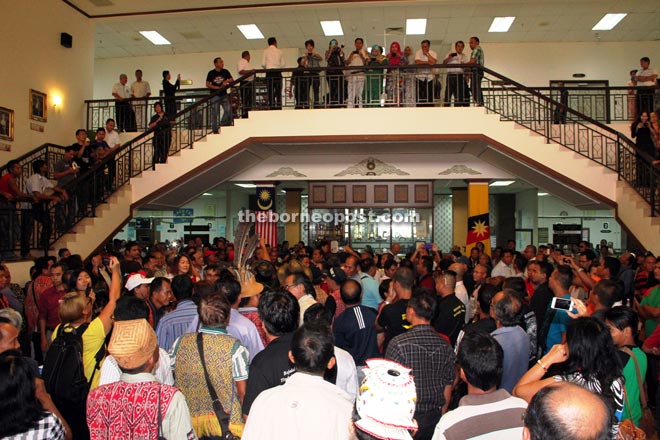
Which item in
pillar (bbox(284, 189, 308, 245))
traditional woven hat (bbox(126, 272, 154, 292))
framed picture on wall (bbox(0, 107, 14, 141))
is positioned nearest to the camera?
traditional woven hat (bbox(126, 272, 154, 292))

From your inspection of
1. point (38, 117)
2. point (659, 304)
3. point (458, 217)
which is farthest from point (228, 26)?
point (659, 304)

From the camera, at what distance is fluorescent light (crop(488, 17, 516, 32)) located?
14.5 m

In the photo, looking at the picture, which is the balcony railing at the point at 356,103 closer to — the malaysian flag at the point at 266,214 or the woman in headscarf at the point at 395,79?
the woman in headscarf at the point at 395,79

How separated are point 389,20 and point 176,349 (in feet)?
42.0

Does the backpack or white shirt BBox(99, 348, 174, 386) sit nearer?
white shirt BBox(99, 348, 174, 386)

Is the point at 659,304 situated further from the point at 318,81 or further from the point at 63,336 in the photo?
the point at 318,81

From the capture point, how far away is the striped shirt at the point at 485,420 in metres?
2.35

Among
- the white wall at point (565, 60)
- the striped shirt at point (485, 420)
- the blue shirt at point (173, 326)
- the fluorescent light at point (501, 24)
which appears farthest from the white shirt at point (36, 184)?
the white wall at point (565, 60)

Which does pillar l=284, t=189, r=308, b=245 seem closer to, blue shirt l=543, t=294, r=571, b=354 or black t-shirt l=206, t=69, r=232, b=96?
black t-shirt l=206, t=69, r=232, b=96

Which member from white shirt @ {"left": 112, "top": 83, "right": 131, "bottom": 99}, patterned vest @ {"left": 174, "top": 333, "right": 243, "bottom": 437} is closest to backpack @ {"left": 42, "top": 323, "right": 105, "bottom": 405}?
patterned vest @ {"left": 174, "top": 333, "right": 243, "bottom": 437}

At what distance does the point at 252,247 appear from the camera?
7.69 meters

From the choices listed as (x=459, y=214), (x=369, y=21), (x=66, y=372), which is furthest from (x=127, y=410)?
(x=369, y=21)

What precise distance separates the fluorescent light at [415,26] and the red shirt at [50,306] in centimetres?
1137

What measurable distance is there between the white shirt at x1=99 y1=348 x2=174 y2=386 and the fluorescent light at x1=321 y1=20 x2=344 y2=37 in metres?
12.7
